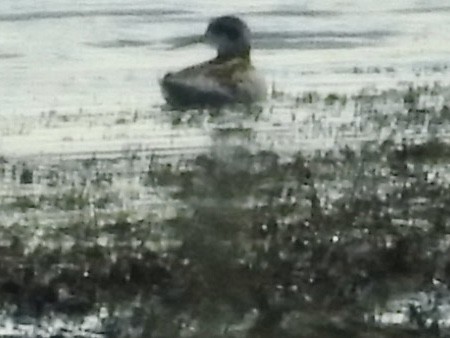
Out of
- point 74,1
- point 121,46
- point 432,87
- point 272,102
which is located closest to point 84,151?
point 272,102

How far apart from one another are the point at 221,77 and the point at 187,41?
1.03 metres

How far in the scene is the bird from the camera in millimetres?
5504

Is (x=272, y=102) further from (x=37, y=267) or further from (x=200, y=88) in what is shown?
(x=37, y=267)

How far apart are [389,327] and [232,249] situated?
415mm

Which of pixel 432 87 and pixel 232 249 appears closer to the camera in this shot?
pixel 232 249

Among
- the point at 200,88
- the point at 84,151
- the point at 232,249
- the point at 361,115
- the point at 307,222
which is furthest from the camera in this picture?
the point at 200,88

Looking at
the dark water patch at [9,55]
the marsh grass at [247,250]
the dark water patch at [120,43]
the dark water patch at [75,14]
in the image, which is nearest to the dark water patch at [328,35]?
the dark water patch at [120,43]

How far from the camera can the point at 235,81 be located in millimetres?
5723

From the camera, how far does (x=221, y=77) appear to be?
5.87 meters

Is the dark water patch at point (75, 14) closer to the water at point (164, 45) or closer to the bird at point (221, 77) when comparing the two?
the water at point (164, 45)

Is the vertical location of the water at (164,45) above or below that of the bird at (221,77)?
below

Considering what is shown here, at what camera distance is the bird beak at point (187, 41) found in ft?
22.3

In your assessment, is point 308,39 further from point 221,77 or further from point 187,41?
point 221,77

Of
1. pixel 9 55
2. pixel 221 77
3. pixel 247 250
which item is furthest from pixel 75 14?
pixel 247 250
